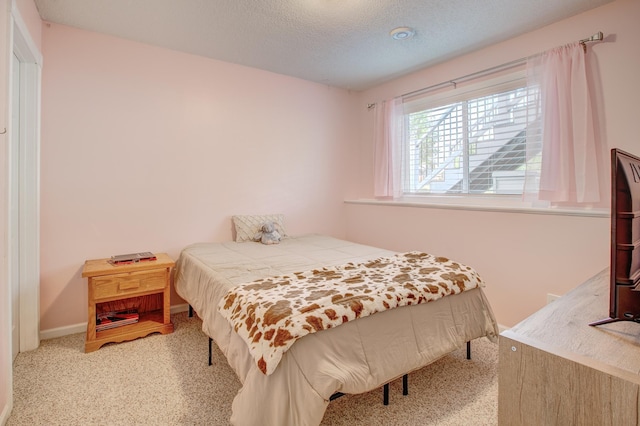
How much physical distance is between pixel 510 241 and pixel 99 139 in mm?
3390

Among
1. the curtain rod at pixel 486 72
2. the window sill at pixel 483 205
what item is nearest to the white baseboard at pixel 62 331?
the window sill at pixel 483 205

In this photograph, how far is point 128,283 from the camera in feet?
7.76

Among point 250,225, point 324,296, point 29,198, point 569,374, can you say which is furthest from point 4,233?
point 569,374

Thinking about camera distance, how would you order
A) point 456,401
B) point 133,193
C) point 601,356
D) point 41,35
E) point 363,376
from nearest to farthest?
1. point 601,356
2. point 363,376
3. point 456,401
4. point 41,35
5. point 133,193

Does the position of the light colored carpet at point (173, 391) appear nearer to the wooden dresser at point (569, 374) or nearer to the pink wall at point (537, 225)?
the pink wall at point (537, 225)

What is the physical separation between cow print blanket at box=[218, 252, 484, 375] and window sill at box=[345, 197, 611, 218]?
83 cm

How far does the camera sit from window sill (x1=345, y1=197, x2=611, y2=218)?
2.20m

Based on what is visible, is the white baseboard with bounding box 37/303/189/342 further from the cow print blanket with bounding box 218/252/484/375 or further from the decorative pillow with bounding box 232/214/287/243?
the cow print blanket with bounding box 218/252/484/375

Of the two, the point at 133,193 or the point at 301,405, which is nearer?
the point at 301,405

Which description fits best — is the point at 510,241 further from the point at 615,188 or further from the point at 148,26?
the point at 148,26

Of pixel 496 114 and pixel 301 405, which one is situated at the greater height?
pixel 496 114

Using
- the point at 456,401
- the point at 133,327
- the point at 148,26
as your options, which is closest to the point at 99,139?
the point at 148,26

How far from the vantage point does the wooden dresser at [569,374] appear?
0.75 metres

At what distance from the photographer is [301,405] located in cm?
123
